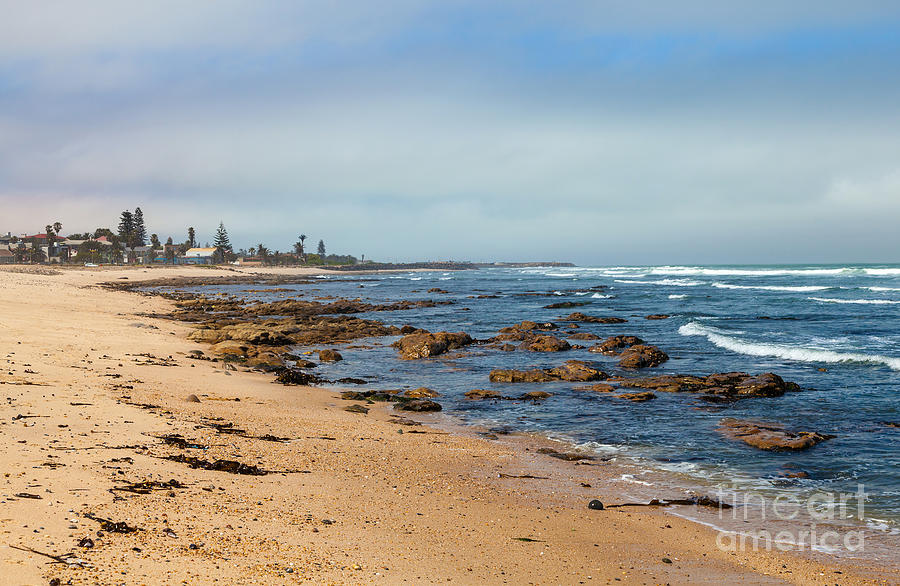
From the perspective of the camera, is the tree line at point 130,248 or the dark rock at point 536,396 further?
the tree line at point 130,248

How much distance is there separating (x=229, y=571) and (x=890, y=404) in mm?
16265

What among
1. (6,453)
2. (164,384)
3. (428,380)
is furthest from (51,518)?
(428,380)

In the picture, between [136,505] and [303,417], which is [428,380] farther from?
[136,505]

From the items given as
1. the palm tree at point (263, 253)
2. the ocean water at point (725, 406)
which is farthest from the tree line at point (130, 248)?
the ocean water at point (725, 406)

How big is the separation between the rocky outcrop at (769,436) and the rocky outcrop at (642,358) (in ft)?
25.1

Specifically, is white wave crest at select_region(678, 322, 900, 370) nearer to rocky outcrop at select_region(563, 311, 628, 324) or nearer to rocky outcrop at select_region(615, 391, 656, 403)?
rocky outcrop at select_region(563, 311, 628, 324)

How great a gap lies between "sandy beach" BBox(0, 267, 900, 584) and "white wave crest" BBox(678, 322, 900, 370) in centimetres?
1525

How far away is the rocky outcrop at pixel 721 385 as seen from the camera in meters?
16.4

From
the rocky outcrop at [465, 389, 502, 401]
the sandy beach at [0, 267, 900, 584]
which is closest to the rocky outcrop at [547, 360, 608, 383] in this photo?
the rocky outcrop at [465, 389, 502, 401]

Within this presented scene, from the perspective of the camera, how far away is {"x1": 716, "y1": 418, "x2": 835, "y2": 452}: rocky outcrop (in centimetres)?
1162

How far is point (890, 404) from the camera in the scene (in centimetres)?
1494

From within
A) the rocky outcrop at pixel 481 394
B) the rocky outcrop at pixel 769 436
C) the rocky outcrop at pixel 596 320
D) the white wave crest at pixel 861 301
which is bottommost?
the rocky outcrop at pixel 481 394

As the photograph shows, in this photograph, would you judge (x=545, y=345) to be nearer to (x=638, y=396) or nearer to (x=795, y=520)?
(x=638, y=396)

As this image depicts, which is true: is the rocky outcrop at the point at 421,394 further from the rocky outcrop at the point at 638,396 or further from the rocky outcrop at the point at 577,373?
the rocky outcrop at the point at 638,396
